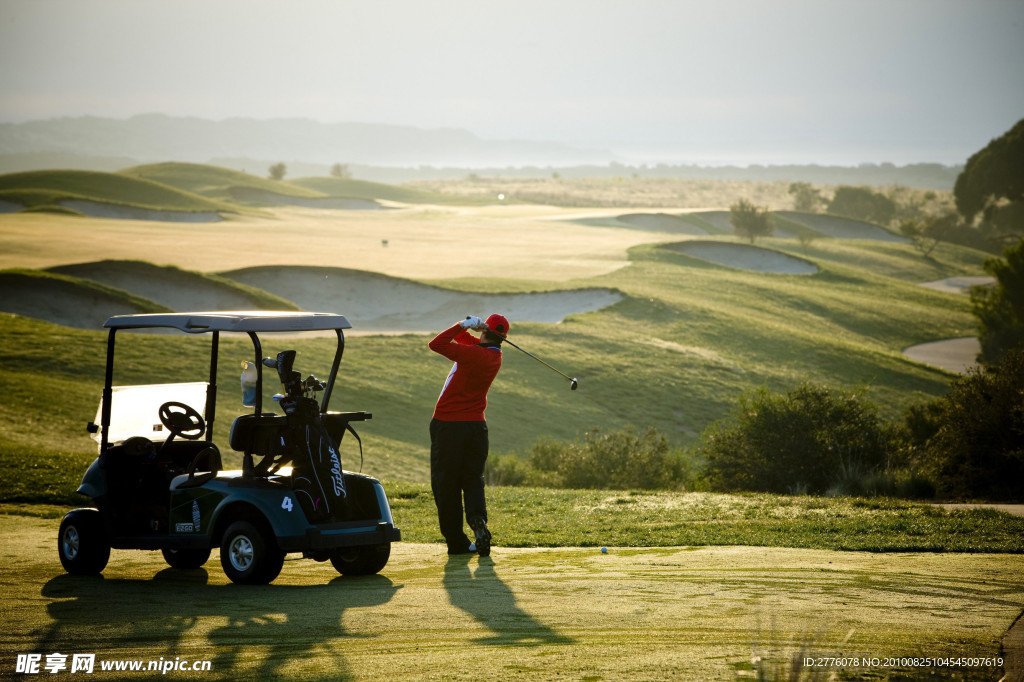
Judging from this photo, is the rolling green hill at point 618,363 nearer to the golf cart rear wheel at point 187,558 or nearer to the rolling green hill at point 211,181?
the golf cart rear wheel at point 187,558

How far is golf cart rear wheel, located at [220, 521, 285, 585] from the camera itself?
26.7 feet

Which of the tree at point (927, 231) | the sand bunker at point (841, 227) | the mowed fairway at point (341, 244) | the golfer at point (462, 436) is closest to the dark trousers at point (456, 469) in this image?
the golfer at point (462, 436)

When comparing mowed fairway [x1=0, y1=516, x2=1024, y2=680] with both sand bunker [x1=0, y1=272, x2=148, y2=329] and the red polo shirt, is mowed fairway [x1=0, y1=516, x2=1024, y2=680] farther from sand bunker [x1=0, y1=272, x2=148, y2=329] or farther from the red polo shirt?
sand bunker [x1=0, y1=272, x2=148, y2=329]

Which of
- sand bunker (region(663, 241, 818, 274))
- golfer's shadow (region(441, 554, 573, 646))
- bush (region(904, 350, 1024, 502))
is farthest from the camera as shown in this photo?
sand bunker (region(663, 241, 818, 274))

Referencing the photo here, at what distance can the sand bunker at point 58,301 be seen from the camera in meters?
31.6

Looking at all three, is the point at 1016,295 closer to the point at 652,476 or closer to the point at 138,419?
the point at 652,476

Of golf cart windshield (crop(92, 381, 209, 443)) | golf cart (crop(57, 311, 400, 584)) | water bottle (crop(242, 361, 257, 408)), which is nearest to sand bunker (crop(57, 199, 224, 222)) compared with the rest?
golf cart windshield (crop(92, 381, 209, 443))

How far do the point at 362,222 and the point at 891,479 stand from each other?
214ft

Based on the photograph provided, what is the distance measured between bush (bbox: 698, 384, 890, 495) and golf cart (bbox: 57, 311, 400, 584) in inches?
412

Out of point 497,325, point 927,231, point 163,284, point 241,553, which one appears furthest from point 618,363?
point 927,231

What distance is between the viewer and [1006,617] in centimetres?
636

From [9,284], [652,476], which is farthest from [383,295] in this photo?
[652,476]

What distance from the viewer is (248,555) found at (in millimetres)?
8250

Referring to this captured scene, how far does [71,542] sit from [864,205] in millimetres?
131405
